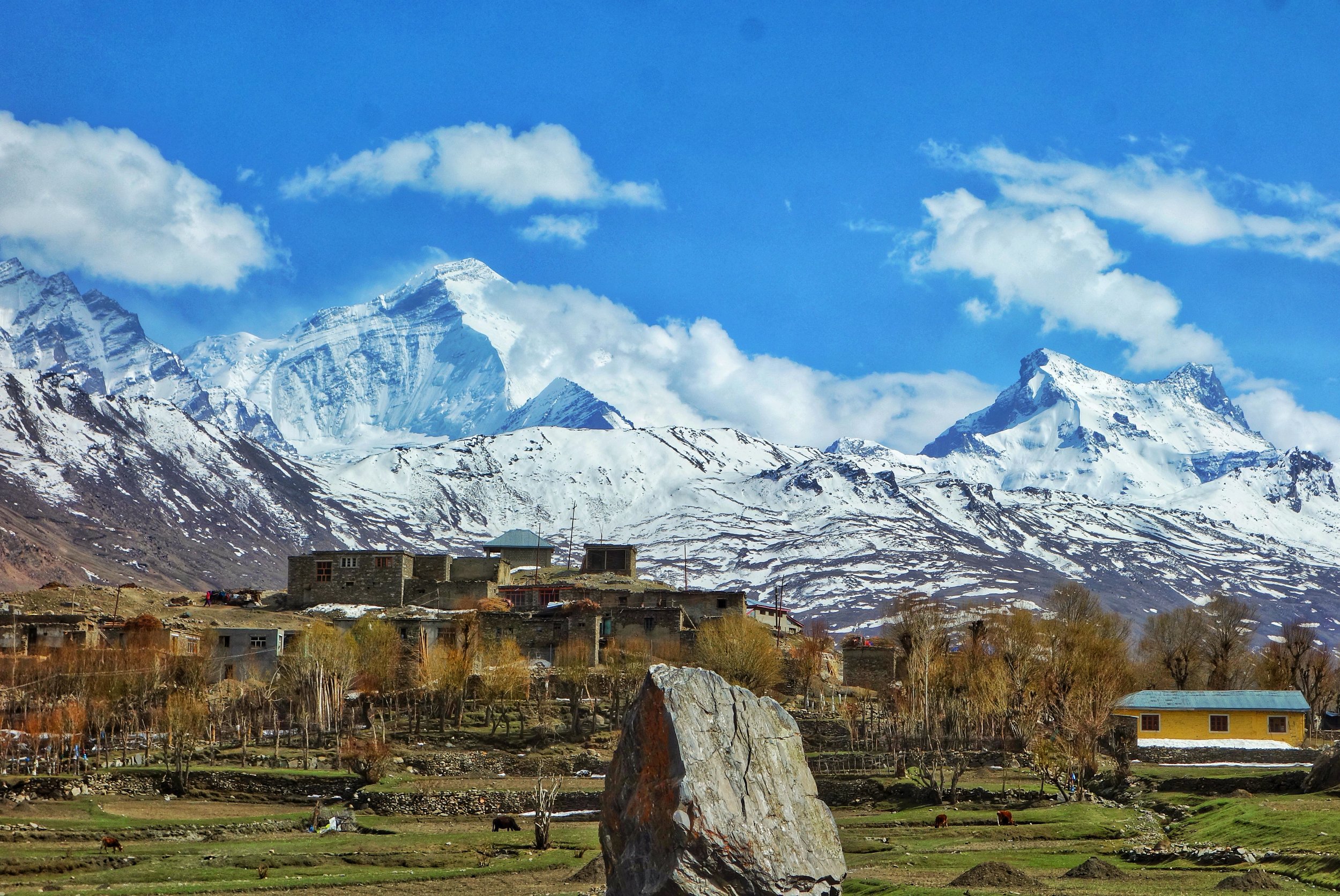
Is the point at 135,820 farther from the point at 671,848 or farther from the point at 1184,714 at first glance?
the point at 1184,714

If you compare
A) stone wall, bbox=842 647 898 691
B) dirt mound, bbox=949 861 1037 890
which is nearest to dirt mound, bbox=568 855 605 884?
→ dirt mound, bbox=949 861 1037 890

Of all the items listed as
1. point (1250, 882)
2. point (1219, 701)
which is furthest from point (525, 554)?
point (1250, 882)

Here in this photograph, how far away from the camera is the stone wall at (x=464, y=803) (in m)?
74.8

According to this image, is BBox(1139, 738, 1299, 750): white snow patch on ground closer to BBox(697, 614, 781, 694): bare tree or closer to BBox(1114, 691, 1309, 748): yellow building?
BBox(1114, 691, 1309, 748): yellow building

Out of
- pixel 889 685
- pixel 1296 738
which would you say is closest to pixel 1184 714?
pixel 1296 738

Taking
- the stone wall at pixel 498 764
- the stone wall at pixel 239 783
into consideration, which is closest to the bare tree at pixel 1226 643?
the stone wall at pixel 498 764

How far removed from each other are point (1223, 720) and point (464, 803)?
148 feet

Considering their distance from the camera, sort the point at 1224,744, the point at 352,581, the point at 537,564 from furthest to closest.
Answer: the point at 537,564 → the point at 352,581 → the point at 1224,744

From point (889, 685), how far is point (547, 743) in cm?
3162

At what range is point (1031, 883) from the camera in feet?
138

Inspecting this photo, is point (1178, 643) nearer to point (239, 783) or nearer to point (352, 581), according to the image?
point (352, 581)

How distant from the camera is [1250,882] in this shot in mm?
39125

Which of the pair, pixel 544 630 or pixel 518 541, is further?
pixel 518 541

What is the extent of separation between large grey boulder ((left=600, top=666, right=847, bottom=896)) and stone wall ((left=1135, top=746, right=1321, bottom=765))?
5142cm
